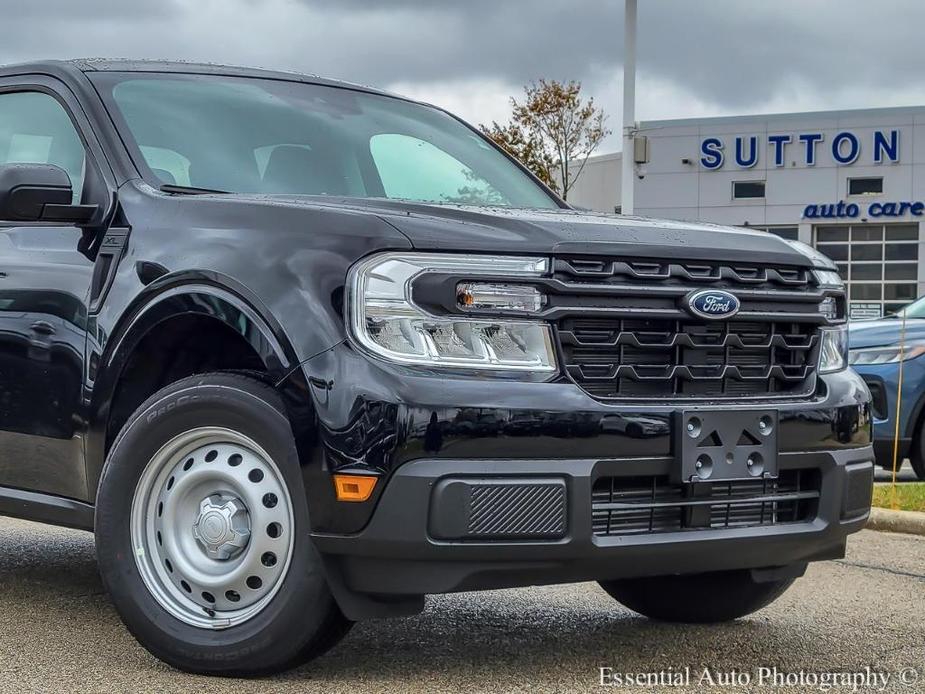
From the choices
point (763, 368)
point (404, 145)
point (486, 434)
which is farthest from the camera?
point (404, 145)

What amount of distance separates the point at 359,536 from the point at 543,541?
464 mm

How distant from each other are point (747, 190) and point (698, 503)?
4350 centimetres

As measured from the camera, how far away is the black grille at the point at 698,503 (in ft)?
13.0

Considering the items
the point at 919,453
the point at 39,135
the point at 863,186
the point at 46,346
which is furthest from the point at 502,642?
the point at 863,186

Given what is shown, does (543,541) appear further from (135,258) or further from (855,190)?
(855,190)

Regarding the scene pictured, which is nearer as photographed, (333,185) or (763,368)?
(763,368)

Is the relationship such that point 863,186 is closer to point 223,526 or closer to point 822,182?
point 822,182

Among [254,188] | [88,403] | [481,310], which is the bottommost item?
[88,403]

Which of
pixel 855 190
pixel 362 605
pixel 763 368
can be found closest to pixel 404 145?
pixel 763 368

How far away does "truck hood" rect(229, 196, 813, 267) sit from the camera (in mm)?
3943

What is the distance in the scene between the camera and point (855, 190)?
4547 cm

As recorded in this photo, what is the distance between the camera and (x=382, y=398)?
12.3ft

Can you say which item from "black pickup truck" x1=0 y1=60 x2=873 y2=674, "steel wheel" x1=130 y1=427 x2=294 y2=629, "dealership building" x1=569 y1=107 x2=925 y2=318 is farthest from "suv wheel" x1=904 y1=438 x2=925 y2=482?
"dealership building" x1=569 y1=107 x2=925 y2=318

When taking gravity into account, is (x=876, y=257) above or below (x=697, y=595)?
above
